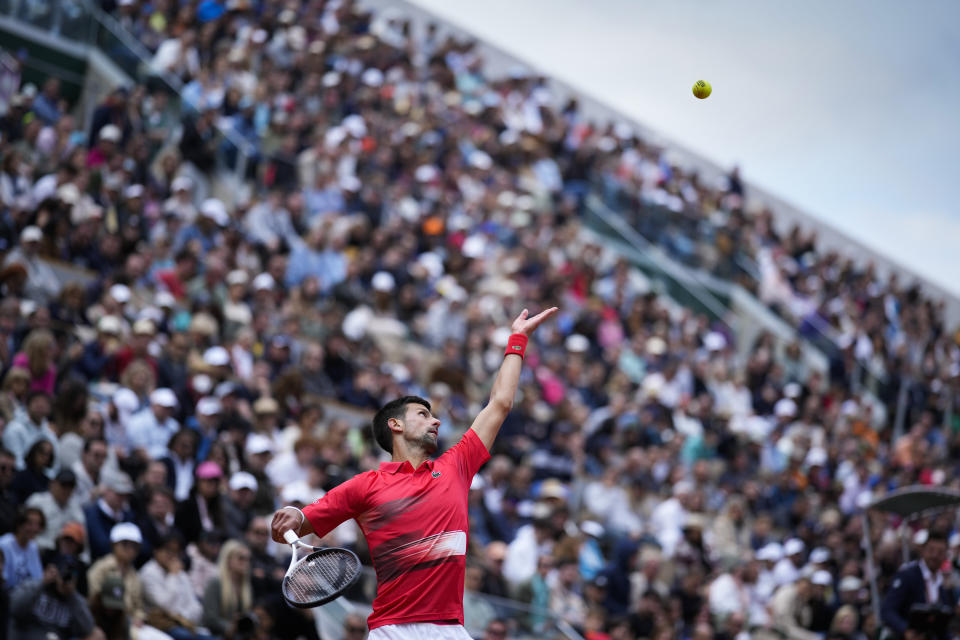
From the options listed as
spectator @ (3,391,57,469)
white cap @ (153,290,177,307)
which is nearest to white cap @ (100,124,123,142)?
white cap @ (153,290,177,307)

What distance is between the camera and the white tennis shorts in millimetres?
5977

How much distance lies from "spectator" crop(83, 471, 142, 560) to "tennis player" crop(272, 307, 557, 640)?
4.39 metres

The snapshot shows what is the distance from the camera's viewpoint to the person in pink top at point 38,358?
36.6 feet

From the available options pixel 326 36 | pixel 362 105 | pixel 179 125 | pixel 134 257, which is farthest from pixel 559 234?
pixel 134 257

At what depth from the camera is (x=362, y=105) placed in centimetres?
2072

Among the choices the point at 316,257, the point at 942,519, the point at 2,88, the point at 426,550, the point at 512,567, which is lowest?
the point at 512,567

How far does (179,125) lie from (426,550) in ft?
41.7

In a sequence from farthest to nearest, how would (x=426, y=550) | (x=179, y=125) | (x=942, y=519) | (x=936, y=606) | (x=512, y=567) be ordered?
(x=179, y=125)
(x=512, y=567)
(x=942, y=519)
(x=936, y=606)
(x=426, y=550)

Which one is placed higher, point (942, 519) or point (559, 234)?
point (559, 234)

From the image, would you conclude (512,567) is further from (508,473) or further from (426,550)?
(426,550)

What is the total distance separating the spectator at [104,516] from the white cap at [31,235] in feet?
13.9

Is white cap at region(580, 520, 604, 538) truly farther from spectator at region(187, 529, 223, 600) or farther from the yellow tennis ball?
the yellow tennis ball

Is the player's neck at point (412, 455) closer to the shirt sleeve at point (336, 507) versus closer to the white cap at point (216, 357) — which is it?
the shirt sleeve at point (336, 507)

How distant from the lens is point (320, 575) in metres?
5.89
